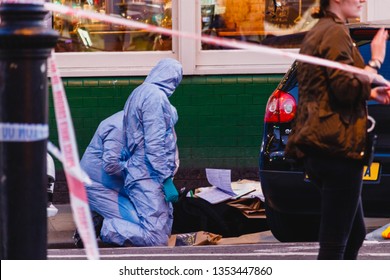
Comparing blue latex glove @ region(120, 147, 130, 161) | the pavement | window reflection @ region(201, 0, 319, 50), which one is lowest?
the pavement

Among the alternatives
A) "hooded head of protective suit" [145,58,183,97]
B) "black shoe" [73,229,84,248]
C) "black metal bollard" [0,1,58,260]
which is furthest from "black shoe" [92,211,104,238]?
"black metal bollard" [0,1,58,260]

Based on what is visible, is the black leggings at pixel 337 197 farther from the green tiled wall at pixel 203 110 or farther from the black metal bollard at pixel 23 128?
the green tiled wall at pixel 203 110

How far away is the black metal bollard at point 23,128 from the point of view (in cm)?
448

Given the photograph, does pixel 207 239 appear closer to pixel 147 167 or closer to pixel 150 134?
pixel 147 167

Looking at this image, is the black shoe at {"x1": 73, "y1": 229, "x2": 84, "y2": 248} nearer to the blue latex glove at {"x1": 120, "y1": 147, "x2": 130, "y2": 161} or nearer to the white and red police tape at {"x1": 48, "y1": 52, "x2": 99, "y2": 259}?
the blue latex glove at {"x1": 120, "y1": 147, "x2": 130, "y2": 161}

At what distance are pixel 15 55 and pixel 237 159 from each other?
7.18 m

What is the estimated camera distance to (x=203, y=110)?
11.5m

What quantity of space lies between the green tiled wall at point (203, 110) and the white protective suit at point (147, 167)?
2.02 meters

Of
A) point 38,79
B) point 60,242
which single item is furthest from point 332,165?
point 60,242

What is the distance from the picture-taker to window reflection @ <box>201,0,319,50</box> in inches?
460

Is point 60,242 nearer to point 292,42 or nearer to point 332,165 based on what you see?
point 292,42

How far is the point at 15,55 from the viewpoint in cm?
448

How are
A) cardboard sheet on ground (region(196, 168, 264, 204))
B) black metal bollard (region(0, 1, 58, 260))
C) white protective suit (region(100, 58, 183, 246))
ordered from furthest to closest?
cardboard sheet on ground (region(196, 168, 264, 204)) < white protective suit (region(100, 58, 183, 246)) < black metal bollard (region(0, 1, 58, 260))

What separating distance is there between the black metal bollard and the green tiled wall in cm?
692
